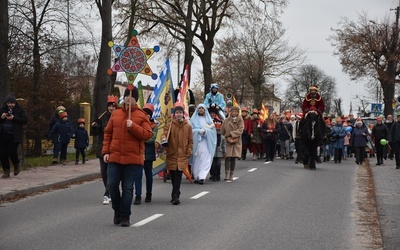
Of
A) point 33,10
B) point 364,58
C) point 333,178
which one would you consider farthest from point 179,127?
point 364,58

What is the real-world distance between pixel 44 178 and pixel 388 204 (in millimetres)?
8204

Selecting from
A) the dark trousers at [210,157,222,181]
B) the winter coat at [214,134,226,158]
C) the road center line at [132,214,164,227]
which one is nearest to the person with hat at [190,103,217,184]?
the winter coat at [214,134,226,158]

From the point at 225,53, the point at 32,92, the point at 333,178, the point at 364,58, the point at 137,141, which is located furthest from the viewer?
the point at 225,53

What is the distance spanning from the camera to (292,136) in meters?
29.5

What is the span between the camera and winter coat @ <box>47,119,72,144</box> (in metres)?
22.5

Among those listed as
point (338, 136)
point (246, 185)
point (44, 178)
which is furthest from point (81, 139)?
point (338, 136)

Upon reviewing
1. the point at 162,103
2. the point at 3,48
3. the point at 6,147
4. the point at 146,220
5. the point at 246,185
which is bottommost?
the point at 146,220

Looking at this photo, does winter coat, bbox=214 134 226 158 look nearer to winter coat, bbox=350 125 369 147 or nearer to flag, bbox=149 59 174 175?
flag, bbox=149 59 174 175

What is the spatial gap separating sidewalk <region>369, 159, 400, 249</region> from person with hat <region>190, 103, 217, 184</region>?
12.7 ft

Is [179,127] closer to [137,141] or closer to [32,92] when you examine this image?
[137,141]

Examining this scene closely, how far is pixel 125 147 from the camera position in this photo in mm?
9820

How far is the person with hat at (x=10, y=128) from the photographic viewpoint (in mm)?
16703

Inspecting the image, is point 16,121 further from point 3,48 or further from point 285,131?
point 285,131

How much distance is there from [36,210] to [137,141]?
3005 millimetres
